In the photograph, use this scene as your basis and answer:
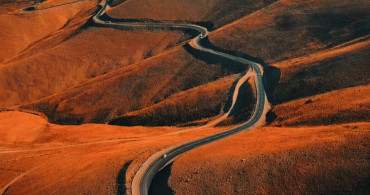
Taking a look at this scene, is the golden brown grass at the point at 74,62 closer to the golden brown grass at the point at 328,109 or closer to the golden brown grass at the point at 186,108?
the golden brown grass at the point at 186,108

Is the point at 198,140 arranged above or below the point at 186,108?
below

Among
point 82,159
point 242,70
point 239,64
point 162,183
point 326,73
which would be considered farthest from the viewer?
point 239,64

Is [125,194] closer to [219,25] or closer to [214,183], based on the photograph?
[214,183]

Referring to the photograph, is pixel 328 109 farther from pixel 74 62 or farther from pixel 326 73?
pixel 74 62

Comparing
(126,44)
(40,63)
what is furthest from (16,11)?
(126,44)

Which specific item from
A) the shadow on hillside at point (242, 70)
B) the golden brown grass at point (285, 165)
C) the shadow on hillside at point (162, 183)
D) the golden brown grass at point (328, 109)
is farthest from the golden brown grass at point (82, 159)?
the golden brown grass at point (328, 109)

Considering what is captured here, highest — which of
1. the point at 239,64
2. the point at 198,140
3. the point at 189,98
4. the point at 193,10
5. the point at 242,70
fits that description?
the point at 193,10

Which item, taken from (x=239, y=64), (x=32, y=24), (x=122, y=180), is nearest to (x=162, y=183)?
(x=122, y=180)

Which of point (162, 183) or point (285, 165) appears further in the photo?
point (162, 183)
